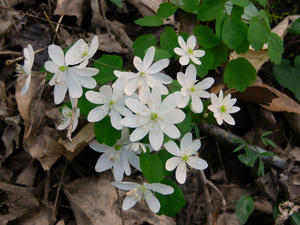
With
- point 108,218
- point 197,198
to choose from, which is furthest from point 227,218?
point 108,218

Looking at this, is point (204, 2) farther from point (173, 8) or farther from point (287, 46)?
point (287, 46)

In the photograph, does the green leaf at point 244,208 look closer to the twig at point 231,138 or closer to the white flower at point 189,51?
the twig at point 231,138

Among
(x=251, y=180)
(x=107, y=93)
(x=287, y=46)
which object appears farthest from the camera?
(x=287, y=46)

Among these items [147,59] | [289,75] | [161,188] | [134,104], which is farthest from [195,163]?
[289,75]

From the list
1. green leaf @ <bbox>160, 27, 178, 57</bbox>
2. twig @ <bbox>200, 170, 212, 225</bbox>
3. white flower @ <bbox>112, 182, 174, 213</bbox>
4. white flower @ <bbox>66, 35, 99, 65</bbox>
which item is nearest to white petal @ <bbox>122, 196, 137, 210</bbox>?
white flower @ <bbox>112, 182, 174, 213</bbox>

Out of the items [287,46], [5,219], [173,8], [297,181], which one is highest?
[173,8]

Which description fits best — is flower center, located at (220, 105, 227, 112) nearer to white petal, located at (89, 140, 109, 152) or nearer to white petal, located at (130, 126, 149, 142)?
white petal, located at (130, 126, 149, 142)
